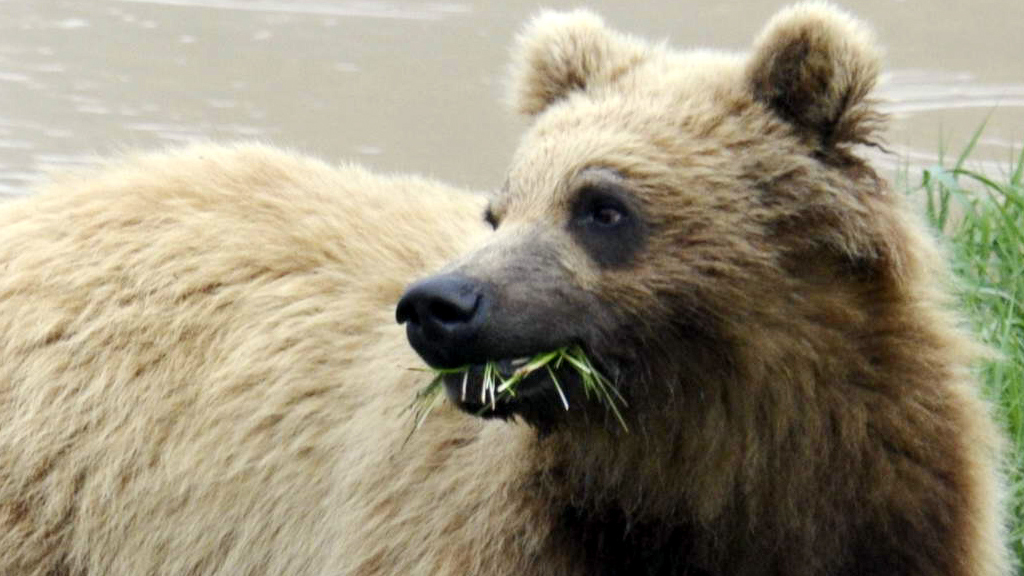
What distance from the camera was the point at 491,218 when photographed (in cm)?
437

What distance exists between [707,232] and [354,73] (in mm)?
6071

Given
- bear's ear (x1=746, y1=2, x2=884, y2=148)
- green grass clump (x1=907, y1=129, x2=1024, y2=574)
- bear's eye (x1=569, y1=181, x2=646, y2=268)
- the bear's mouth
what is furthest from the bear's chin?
green grass clump (x1=907, y1=129, x2=1024, y2=574)

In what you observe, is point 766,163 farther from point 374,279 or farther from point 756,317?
point 374,279

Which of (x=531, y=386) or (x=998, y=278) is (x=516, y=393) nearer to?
(x=531, y=386)

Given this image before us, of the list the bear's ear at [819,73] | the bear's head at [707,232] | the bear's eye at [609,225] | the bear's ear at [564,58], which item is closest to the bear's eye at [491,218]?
the bear's head at [707,232]

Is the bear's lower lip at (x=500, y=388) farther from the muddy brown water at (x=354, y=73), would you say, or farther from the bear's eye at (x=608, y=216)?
the muddy brown water at (x=354, y=73)

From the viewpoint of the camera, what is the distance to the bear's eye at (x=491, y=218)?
4340 millimetres

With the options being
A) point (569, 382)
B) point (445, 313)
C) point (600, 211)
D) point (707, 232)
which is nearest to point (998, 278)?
point (707, 232)

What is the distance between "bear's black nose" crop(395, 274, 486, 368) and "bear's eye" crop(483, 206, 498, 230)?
0.50m

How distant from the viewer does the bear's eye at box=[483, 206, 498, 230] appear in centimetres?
434

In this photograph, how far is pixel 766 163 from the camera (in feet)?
13.7

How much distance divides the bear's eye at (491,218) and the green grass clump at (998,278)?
5.57ft

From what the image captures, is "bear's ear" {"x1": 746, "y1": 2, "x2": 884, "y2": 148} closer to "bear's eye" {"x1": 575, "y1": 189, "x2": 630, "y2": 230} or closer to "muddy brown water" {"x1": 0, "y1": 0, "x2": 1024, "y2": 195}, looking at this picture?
"bear's eye" {"x1": 575, "y1": 189, "x2": 630, "y2": 230}

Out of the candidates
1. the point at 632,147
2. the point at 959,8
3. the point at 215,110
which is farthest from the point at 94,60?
the point at 632,147
